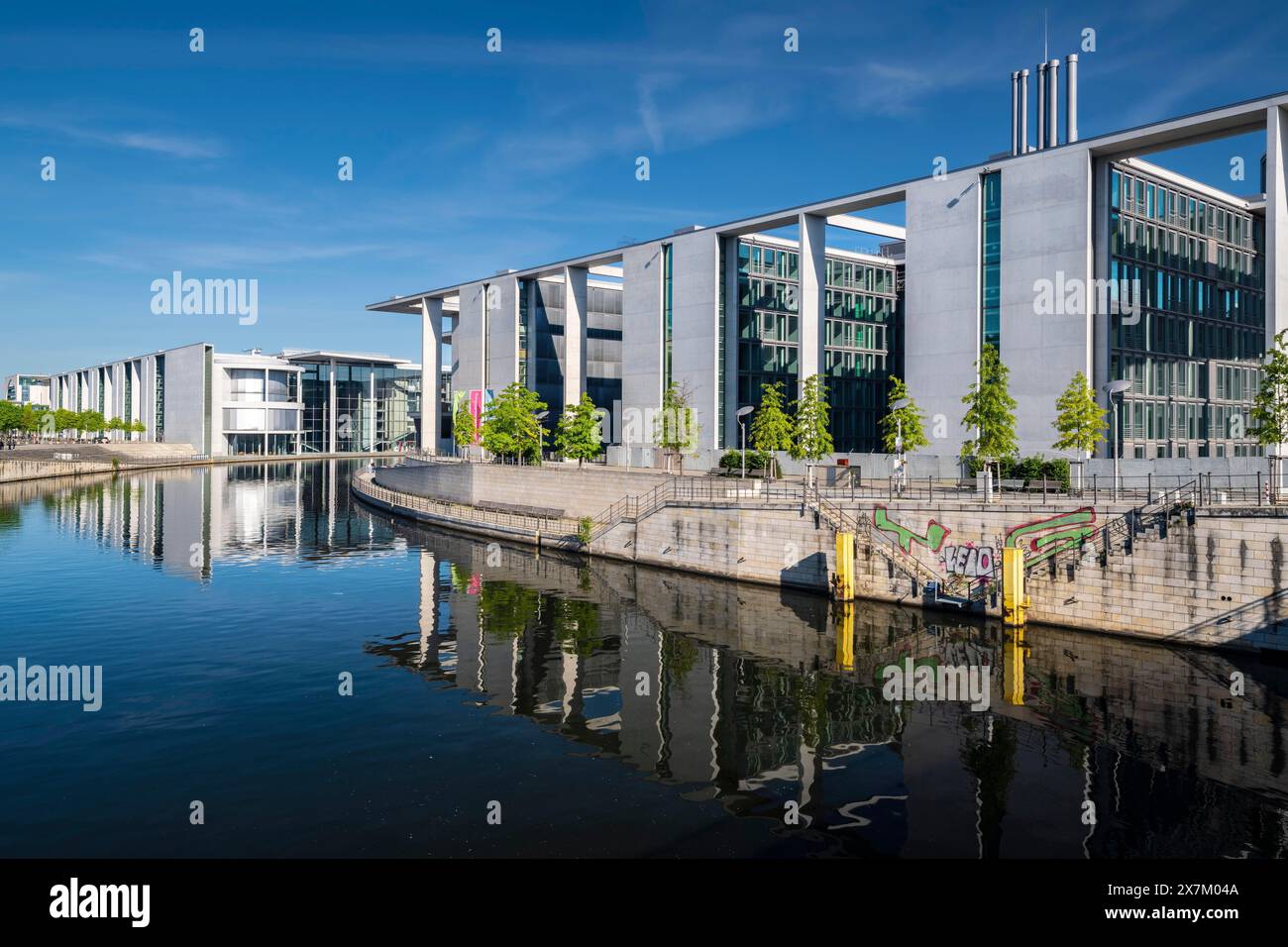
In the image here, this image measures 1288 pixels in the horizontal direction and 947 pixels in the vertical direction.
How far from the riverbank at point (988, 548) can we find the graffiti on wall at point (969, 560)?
0.16ft

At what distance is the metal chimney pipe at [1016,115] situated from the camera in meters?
66.6

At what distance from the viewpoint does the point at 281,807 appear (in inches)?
811

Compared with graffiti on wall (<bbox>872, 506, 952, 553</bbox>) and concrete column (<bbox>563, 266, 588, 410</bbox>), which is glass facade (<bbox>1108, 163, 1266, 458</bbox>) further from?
concrete column (<bbox>563, 266, 588, 410</bbox>)

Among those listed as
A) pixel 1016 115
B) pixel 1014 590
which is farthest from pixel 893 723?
pixel 1016 115

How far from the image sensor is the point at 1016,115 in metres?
66.8

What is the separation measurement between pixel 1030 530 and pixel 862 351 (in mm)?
58003

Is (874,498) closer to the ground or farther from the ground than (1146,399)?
closer to the ground

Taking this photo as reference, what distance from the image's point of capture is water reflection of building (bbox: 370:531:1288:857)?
799 inches

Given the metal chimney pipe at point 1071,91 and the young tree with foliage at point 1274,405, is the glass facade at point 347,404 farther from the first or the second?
the young tree with foliage at point 1274,405

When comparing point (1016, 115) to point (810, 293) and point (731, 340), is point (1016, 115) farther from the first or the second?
point (731, 340)

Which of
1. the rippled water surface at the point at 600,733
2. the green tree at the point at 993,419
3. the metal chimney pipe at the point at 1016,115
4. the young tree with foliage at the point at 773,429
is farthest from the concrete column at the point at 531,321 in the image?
Result: the green tree at the point at 993,419

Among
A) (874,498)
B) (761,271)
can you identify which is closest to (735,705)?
(874,498)

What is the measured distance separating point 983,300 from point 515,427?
45559mm
